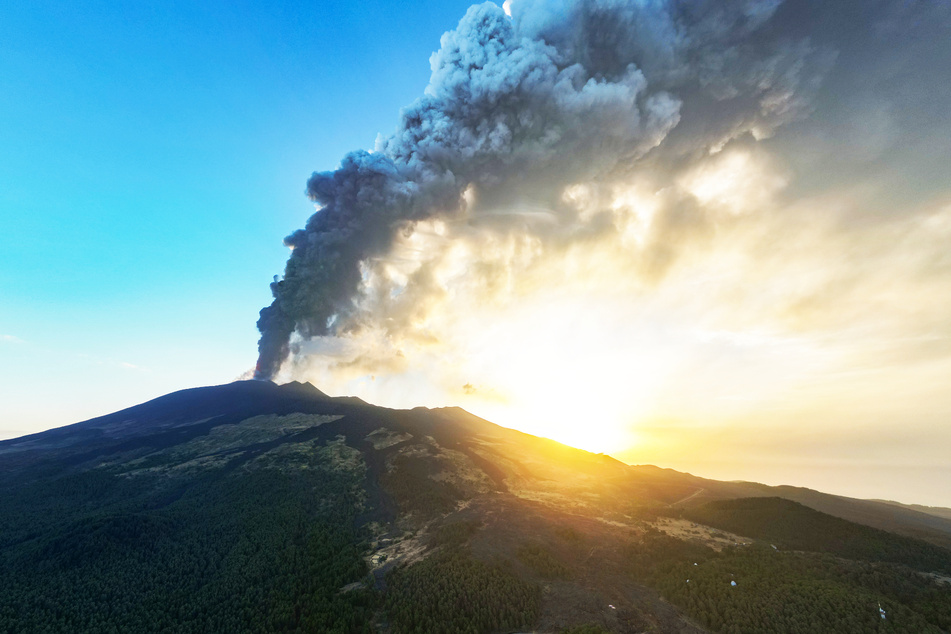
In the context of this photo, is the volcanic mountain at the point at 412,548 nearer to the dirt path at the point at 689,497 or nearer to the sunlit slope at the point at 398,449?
the dirt path at the point at 689,497

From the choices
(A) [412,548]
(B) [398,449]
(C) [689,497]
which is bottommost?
(A) [412,548]

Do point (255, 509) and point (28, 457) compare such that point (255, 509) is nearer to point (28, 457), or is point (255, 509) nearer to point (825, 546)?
point (28, 457)

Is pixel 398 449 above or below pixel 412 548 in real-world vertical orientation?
above

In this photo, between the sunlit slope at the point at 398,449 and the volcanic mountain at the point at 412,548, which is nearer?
the volcanic mountain at the point at 412,548

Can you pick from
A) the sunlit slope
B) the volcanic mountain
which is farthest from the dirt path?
the volcanic mountain

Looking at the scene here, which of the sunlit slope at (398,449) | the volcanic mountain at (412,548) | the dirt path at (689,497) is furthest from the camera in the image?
the sunlit slope at (398,449)

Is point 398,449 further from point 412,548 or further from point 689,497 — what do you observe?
point 689,497

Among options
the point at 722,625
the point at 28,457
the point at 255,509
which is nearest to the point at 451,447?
the point at 255,509

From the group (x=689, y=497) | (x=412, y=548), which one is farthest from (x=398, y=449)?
(x=689, y=497)

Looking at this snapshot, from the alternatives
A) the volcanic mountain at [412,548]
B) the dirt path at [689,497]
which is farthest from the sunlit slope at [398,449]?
the volcanic mountain at [412,548]

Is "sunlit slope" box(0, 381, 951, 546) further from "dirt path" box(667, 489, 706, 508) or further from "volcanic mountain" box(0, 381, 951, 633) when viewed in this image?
"volcanic mountain" box(0, 381, 951, 633)
